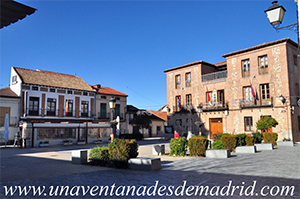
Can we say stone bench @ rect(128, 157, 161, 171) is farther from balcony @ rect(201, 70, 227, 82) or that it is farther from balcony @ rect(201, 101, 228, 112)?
balcony @ rect(201, 70, 227, 82)

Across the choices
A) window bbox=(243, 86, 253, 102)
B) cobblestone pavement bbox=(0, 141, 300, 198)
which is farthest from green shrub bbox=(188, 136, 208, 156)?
window bbox=(243, 86, 253, 102)

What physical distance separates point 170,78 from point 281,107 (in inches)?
610

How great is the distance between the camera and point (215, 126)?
2870cm

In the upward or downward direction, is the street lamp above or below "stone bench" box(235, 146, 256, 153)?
above

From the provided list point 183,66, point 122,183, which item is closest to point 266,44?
point 183,66

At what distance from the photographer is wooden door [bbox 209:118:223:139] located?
2823 centimetres

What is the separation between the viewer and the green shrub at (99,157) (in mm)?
9938

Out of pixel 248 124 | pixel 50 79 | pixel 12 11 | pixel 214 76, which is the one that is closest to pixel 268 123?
pixel 248 124

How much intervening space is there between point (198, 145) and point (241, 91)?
53.8 ft

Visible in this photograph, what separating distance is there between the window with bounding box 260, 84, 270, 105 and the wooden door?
5.73m

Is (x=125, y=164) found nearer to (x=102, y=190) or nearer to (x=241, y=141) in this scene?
(x=102, y=190)

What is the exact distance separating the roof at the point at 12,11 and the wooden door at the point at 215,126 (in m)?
27.2

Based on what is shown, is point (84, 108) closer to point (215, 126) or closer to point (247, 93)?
point (215, 126)

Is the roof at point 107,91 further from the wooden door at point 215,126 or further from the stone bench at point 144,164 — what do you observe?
the stone bench at point 144,164
